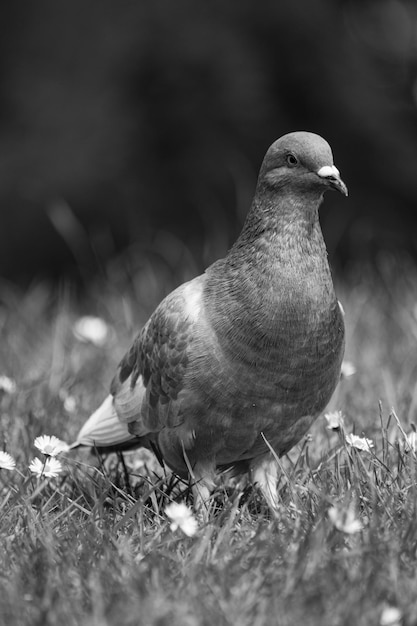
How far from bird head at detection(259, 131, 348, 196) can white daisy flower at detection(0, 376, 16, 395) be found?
1223 mm

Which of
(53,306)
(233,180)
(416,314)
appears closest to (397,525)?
(416,314)

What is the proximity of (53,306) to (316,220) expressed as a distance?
8.29ft

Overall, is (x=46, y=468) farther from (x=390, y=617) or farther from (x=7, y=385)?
(x=390, y=617)

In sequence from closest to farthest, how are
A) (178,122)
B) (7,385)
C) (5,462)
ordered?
1. (5,462)
2. (7,385)
3. (178,122)

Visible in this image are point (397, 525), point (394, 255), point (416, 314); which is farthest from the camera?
point (394, 255)

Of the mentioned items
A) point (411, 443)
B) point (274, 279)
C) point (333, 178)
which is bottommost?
point (411, 443)

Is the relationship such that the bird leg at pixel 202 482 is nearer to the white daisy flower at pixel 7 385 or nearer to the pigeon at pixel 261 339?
the pigeon at pixel 261 339

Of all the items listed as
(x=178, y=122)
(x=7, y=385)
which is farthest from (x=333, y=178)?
(x=178, y=122)

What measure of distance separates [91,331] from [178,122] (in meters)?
2.04

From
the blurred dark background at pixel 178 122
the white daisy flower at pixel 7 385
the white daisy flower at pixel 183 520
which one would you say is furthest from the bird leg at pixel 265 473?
the blurred dark background at pixel 178 122

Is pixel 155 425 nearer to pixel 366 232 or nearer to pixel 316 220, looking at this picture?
pixel 316 220

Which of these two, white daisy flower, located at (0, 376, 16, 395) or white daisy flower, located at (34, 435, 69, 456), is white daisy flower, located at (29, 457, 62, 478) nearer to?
white daisy flower, located at (34, 435, 69, 456)

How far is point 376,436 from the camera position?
333 centimetres

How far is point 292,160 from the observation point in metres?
2.80
